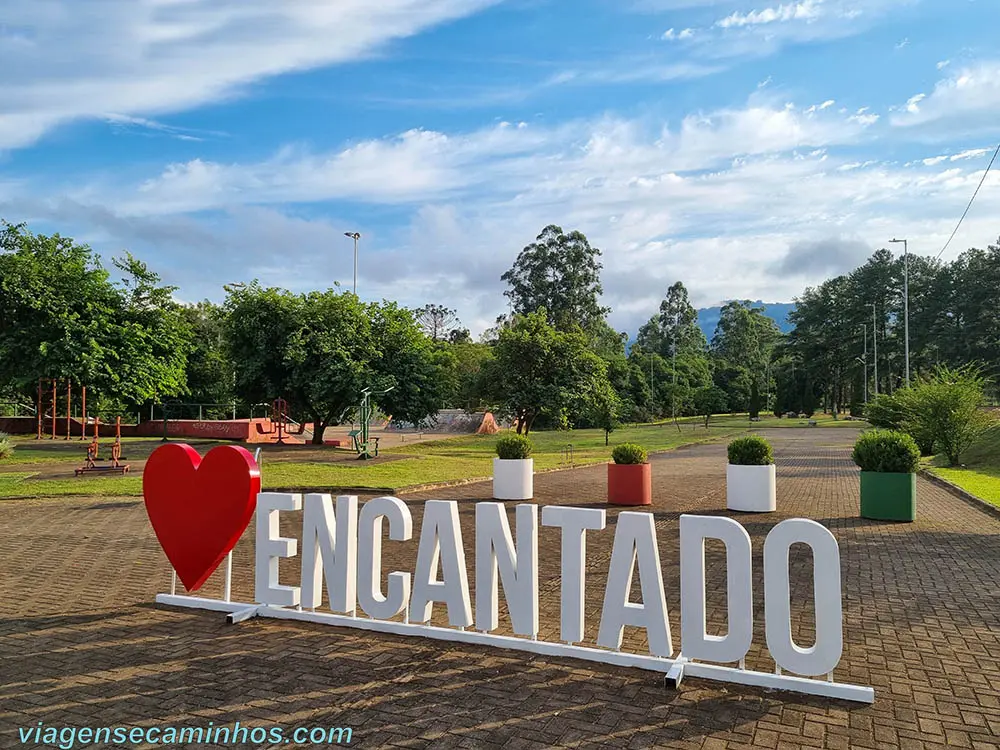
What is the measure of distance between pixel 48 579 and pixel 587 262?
59328mm

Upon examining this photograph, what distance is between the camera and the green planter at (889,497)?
10.9 meters

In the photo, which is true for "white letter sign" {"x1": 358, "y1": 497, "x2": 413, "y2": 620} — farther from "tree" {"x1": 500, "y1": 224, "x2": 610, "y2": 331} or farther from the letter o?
"tree" {"x1": 500, "y1": 224, "x2": 610, "y2": 331}

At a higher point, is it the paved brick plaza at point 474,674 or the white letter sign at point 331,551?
the white letter sign at point 331,551

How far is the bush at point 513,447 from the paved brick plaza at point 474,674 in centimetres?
544

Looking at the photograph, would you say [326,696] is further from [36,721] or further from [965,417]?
[965,417]

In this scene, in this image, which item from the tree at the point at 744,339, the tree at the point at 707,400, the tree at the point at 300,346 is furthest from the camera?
the tree at the point at 744,339

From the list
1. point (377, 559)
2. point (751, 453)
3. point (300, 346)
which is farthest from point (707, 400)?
point (377, 559)

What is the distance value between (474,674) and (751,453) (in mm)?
8735

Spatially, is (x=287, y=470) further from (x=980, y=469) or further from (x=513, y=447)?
(x=980, y=469)

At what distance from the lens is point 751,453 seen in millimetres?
12195

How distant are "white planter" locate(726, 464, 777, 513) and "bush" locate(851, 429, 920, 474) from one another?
1.44 metres

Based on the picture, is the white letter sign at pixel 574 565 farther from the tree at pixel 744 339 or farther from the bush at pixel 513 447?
the tree at pixel 744 339

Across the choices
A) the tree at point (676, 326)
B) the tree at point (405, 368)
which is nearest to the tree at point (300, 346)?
the tree at point (405, 368)

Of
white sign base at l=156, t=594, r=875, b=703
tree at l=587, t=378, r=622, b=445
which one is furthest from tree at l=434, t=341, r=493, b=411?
white sign base at l=156, t=594, r=875, b=703
